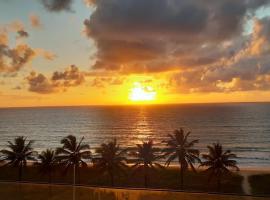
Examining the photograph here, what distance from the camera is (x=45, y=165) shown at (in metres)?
37.4

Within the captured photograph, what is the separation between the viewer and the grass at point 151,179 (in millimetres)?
36188

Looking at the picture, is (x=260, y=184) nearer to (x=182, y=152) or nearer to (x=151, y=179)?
(x=182, y=152)

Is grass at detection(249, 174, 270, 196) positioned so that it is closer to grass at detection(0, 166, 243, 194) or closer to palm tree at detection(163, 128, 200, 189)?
grass at detection(0, 166, 243, 194)

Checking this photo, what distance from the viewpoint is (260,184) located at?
3700 centimetres

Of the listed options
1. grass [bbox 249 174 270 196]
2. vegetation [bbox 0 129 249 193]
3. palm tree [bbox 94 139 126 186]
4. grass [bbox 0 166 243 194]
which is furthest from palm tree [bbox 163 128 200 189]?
grass [bbox 249 174 270 196]

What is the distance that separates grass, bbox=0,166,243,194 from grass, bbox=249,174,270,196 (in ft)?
4.88

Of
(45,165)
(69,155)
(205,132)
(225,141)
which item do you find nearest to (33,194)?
(69,155)

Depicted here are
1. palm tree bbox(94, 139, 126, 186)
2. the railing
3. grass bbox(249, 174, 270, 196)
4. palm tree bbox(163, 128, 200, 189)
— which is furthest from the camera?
palm tree bbox(94, 139, 126, 186)

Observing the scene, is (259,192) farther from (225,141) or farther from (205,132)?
(205,132)

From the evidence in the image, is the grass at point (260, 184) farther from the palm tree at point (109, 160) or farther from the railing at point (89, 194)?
the railing at point (89, 194)

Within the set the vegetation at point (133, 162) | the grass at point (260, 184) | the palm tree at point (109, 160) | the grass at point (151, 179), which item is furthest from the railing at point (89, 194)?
the grass at point (260, 184)

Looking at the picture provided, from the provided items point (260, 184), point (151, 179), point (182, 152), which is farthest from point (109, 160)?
point (260, 184)

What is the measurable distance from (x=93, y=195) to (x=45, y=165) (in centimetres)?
2560

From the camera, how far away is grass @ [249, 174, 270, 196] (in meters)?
34.1
